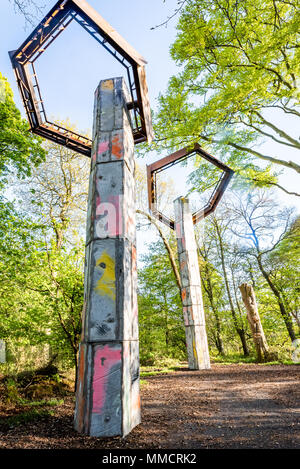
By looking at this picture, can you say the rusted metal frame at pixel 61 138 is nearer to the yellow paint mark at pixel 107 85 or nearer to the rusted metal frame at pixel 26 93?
the rusted metal frame at pixel 26 93

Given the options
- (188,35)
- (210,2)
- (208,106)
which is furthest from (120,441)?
(188,35)

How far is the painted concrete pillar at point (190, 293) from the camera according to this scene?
32.7 ft

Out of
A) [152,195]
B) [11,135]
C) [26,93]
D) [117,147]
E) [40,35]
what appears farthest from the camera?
[152,195]

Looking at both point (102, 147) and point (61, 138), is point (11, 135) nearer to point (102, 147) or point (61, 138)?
point (61, 138)

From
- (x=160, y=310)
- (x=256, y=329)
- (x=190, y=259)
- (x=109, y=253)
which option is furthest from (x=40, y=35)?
(x=160, y=310)

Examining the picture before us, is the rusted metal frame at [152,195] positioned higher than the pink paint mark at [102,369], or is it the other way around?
the rusted metal frame at [152,195]

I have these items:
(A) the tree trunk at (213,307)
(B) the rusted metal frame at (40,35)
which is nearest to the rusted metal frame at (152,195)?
(B) the rusted metal frame at (40,35)

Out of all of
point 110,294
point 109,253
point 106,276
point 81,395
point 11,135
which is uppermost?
point 11,135

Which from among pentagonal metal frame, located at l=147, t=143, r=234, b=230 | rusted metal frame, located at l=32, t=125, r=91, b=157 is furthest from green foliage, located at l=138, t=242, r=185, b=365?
rusted metal frame, located at l=32, t=125, r=91, b=157

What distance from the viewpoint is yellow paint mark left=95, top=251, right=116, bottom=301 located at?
140 inches

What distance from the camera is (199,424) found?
360 centimetres

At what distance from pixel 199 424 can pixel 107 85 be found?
19.3 feet

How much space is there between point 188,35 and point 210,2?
1528 mm

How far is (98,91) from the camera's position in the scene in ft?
16.1
